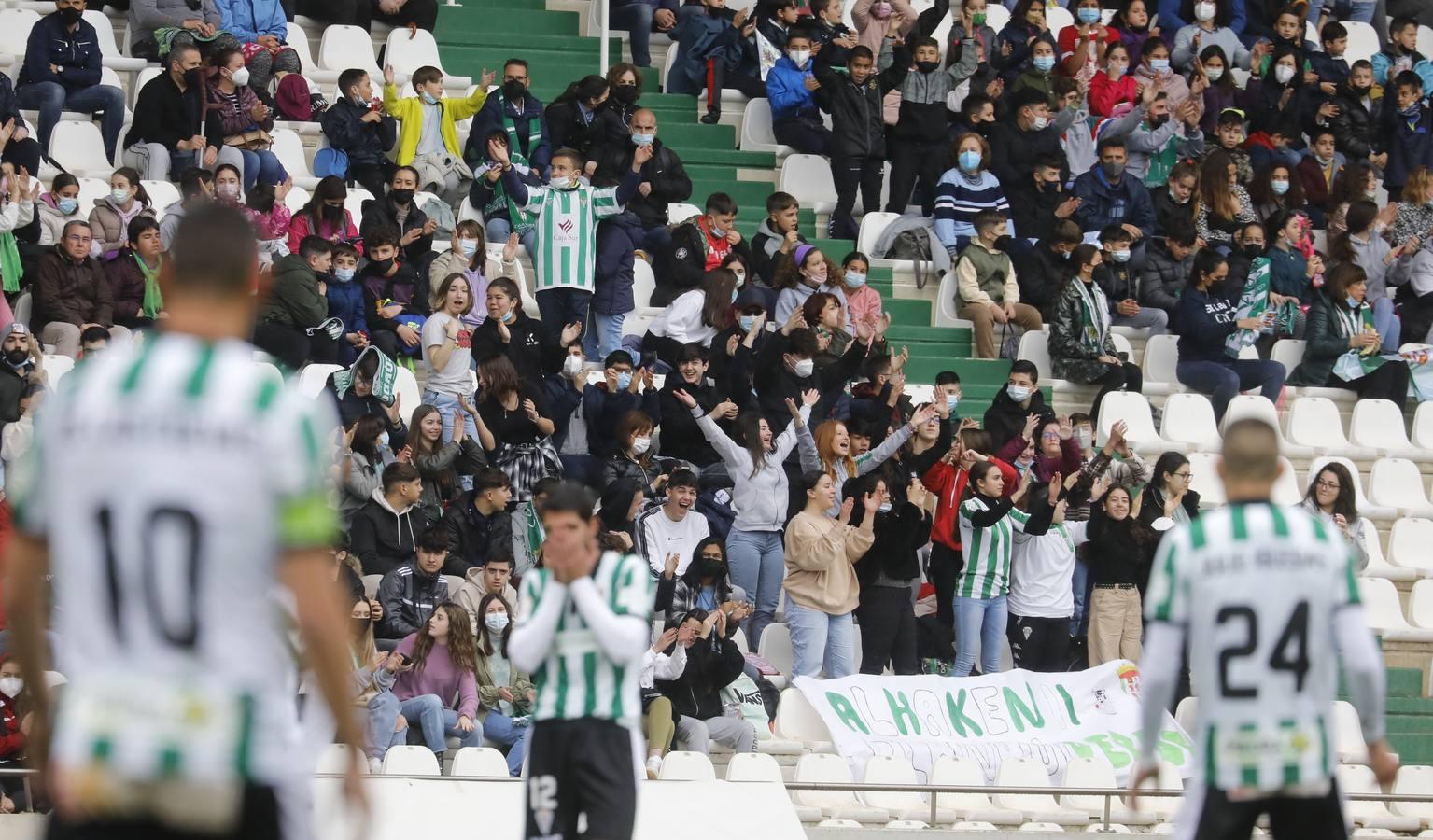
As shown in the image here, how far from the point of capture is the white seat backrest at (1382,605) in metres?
13.8

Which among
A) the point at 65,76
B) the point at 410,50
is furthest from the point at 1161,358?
the point at 65,76

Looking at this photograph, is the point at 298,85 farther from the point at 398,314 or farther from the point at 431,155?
the point at 398,314

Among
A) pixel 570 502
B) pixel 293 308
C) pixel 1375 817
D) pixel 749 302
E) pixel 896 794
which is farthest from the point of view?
pixel 749 302

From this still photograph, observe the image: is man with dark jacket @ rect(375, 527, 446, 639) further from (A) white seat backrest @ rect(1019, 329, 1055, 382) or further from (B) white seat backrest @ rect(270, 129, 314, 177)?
(A) white seat backrest @ rect(1019, 329, 1055, 382)

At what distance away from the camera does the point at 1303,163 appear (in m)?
17.2

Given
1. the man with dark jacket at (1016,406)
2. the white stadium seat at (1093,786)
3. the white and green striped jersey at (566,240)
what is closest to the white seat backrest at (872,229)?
the man with dark jacket at (1016,406)

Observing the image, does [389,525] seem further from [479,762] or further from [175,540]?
[175,540]

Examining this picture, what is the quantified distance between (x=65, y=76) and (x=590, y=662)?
31.7 ft

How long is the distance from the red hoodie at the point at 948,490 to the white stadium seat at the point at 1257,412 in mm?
2659

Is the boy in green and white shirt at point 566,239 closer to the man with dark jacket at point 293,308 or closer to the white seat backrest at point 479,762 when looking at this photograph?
the man with dark jacket at point 293,308

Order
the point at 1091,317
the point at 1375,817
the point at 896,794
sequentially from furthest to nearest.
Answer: the point at 1091,317
the point at 1375,817
the point at 896,794

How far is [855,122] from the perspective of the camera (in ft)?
51.0

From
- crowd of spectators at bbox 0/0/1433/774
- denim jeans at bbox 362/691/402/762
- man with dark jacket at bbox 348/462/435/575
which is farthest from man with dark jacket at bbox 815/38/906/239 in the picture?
denim jeans at bbox 362/691/402/762

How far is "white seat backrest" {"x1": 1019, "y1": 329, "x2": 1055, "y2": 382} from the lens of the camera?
15086 millimetres
